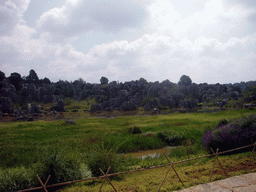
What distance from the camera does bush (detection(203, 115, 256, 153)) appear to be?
11.8m

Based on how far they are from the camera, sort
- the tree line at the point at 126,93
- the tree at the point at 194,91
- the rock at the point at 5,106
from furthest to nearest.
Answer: the tree at the point at 194,91 < the tree line at the point at 126,93 < the rock at the point at 5,106

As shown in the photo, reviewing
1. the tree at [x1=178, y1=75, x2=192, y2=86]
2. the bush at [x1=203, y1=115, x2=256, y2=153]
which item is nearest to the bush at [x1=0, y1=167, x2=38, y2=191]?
the bush at [x1=203, y1=115, x2=256, y2=153]

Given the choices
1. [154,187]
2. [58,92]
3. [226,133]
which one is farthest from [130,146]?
[58,92]

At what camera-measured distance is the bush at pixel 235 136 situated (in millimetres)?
11755

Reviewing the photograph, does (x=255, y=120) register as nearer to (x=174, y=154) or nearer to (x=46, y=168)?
(x=174, y=154)

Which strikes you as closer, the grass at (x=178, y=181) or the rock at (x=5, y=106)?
the grass at (x=178, y=181)

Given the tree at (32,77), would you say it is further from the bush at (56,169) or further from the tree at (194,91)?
the bush at (56,169)

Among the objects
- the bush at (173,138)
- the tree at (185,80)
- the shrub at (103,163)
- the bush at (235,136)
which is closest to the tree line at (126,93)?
the tree at (185,80)

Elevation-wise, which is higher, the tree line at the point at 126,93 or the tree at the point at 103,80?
the tree at the point at 103,80

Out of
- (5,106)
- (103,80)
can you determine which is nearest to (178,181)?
(5,106)

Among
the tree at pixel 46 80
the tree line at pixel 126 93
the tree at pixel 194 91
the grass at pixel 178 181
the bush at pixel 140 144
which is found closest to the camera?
the grass at pixel 178 181

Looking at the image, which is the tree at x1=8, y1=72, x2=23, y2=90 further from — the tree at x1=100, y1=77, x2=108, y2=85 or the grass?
the grass

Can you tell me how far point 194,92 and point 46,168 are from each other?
132660mm

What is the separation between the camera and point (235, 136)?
38.5 ft
